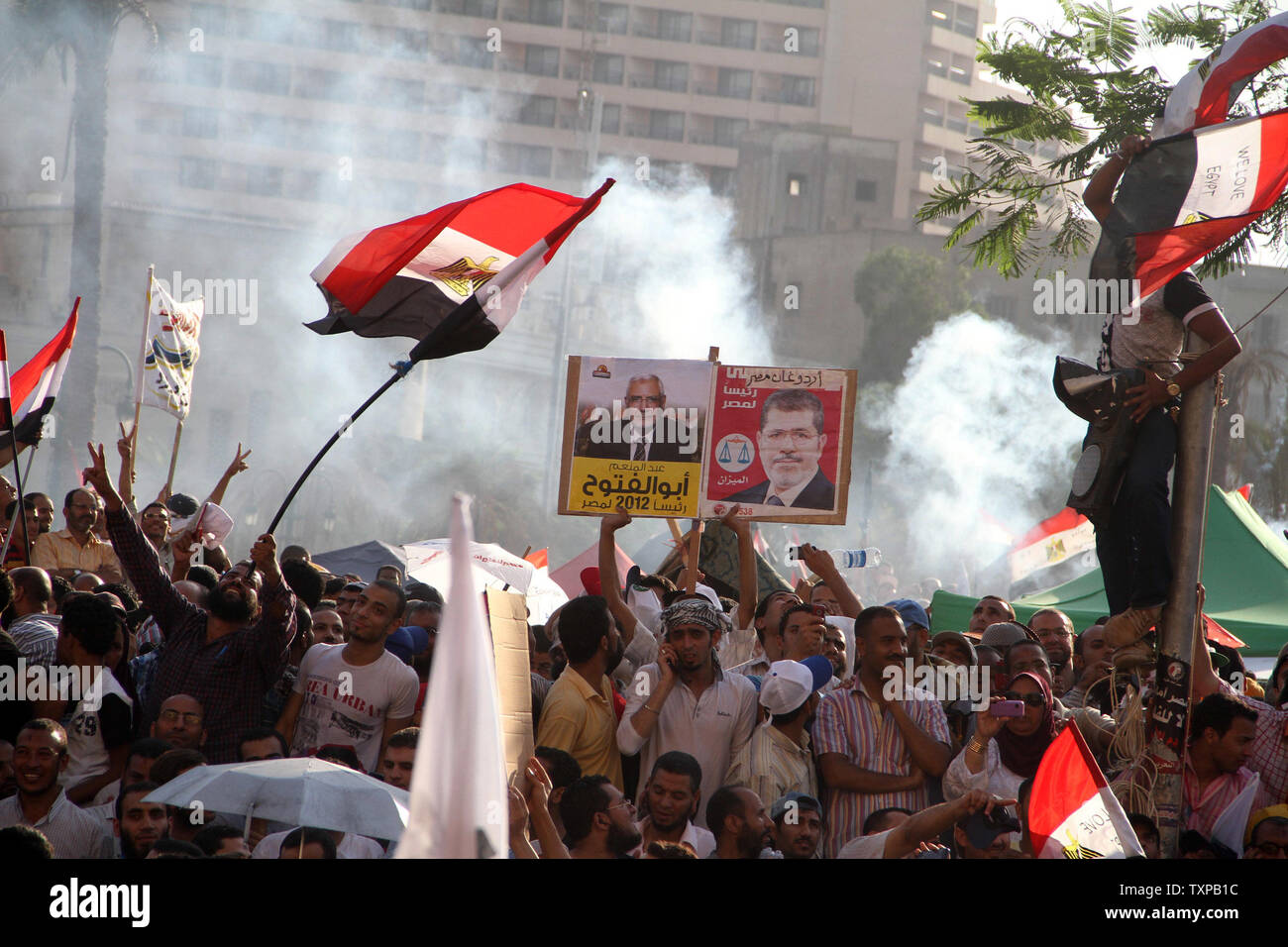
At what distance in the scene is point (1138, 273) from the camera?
4.81m

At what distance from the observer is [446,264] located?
7.14m

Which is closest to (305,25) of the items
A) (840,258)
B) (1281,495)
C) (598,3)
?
(598,3)

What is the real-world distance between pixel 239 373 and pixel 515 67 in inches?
961

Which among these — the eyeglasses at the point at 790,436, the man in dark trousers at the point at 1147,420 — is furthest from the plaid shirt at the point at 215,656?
the man in dark trousers at the point at 1147,420

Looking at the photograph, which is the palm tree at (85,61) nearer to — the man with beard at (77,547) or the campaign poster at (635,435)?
the man with beard at (77,547)

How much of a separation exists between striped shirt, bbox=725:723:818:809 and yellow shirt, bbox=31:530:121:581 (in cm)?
504

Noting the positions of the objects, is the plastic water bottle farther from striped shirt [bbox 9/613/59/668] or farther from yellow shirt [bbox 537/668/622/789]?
striped shirt [bbox 9/613/59/668]

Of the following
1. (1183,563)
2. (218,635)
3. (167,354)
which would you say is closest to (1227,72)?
(1183,563)

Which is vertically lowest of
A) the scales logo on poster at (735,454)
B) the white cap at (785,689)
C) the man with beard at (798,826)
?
the man with beard at (798,826)

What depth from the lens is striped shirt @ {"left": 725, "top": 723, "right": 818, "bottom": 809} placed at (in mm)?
5414

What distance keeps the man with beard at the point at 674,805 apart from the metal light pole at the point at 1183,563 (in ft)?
4.74

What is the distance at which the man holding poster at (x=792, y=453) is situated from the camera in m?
7.52

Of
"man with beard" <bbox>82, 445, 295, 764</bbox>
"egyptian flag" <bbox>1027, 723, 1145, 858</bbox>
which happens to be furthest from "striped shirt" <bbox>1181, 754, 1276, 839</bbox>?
"man with beard" <bbox>82, 445, 295, 764</bbox>

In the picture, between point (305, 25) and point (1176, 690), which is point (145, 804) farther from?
point (305, 25)
